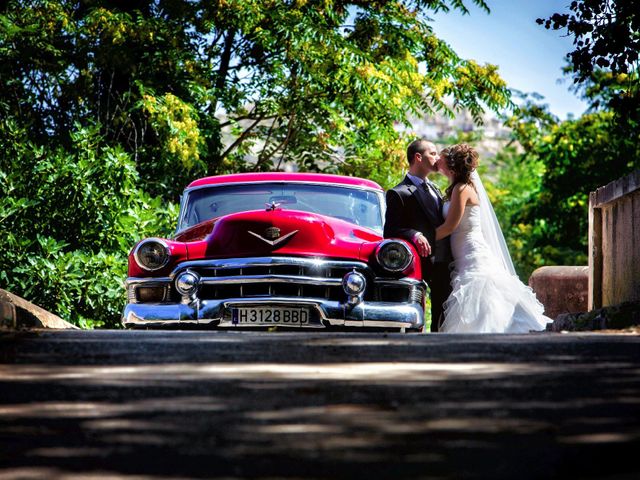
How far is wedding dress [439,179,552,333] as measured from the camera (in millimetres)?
9906

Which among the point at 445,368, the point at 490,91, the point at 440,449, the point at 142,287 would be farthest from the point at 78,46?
the point at 440,449

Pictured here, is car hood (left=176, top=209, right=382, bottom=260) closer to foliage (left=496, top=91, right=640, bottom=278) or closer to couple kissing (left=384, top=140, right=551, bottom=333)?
couple kissing (left=384, top=140, right=551, bottom=333)

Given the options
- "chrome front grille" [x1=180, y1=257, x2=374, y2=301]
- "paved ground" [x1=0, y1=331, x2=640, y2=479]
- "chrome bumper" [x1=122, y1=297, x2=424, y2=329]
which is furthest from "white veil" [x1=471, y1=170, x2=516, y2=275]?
"paved ground" [x1=0, y1=331, x2=640, y2=479]

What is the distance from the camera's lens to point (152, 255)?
30.0 feet

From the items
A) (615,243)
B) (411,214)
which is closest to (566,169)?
(615,243)

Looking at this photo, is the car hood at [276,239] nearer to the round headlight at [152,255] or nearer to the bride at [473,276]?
the round headlight at [152,255]

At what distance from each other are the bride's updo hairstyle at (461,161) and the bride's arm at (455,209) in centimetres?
9

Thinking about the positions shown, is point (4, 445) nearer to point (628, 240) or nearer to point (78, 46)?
point (628, 240)

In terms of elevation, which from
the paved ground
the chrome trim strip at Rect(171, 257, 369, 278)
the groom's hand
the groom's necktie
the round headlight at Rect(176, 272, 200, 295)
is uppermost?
the groom's necktie

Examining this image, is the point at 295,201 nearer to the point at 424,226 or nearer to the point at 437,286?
the point at 424,226

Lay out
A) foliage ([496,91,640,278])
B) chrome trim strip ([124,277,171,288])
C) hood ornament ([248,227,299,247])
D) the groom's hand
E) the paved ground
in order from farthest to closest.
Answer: foliage ([496,91,640,278])
the groom's hand
chrome trim strip ([124,277,171,288])
hood ornament ([248,227,299,247])
the paved ground

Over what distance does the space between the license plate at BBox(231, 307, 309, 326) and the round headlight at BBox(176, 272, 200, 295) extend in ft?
1.27

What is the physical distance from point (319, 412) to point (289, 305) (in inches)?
178

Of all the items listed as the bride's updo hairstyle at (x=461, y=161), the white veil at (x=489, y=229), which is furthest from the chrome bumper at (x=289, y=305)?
the white veil at (x=489, y=229)
